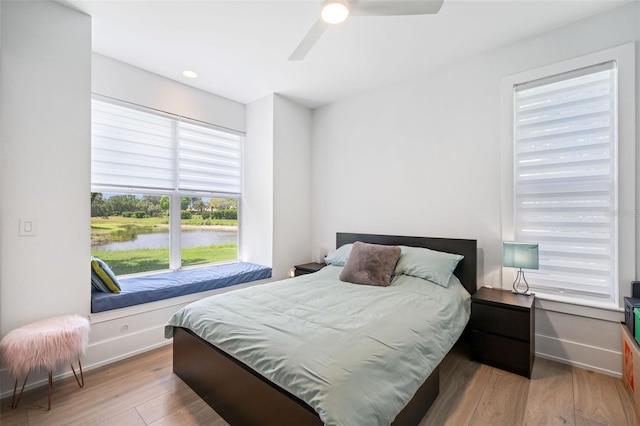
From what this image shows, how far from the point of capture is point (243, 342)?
5.21 ft

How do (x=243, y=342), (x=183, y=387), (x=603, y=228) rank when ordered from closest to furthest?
(x=243, y=342), (x=183, y=387), (x=603, y=228)

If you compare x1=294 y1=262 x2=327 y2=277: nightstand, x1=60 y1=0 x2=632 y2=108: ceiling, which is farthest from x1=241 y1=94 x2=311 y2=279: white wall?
x1=60 y1=0 x2=632 y2=108: ceiling

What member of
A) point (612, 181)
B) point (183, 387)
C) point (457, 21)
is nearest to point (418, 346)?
point (183, 387)

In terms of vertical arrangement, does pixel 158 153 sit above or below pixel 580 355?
above

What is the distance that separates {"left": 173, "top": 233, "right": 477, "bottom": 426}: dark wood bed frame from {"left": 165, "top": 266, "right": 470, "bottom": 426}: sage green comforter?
7 centimetres

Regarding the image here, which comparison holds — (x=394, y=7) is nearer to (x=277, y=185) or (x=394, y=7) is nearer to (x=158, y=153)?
(x=277, y=185)

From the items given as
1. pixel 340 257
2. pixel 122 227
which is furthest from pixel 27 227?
pixel 340 257

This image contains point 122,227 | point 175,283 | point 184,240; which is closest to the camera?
point 175,283

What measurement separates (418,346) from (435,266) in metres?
1.14

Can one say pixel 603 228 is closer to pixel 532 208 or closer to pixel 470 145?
pixel 532 208

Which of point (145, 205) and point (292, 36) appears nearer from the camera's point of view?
point (292, 36)

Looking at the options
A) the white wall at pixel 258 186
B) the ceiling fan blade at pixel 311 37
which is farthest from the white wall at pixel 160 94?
the ceiling fan blade at pixel 311 37

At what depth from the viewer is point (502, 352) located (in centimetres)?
222

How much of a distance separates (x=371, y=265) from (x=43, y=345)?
2.44 metres
